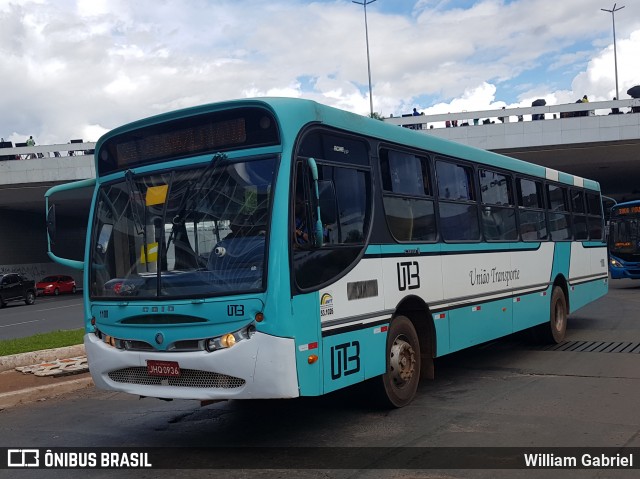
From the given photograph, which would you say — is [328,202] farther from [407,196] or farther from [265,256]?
[407,196]

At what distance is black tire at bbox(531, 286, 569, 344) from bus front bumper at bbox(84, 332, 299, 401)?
23.6 feet

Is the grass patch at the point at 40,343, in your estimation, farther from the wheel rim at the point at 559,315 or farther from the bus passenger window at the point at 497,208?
the wheel rim at the point at 559,315

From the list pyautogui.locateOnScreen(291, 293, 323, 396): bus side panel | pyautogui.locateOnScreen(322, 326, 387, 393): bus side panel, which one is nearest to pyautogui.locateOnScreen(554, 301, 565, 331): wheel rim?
pyautogui.locateOnScreen(322, 326, 387, 393): bus side panel

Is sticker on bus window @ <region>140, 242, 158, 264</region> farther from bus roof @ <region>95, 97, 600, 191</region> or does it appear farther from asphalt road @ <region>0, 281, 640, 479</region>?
asphalt road @ <region>0, 281, 640, 479</region>

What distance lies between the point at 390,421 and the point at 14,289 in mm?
32223

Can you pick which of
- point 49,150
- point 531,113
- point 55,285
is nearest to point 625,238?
point 531,113

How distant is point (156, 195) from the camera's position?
6465mm

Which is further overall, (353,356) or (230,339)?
(353,356)

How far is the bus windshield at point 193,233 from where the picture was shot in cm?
590

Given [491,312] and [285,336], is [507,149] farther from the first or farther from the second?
[285,336]

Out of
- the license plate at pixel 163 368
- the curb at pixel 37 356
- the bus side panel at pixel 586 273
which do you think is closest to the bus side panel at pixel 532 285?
the bus side panel at pixel 586 273

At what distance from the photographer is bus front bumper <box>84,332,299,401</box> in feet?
18.5

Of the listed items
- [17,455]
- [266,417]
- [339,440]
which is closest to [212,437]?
[266,417]

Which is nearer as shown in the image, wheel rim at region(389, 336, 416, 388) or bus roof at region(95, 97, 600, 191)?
bus roof at region(95, 97, 600, 191)
